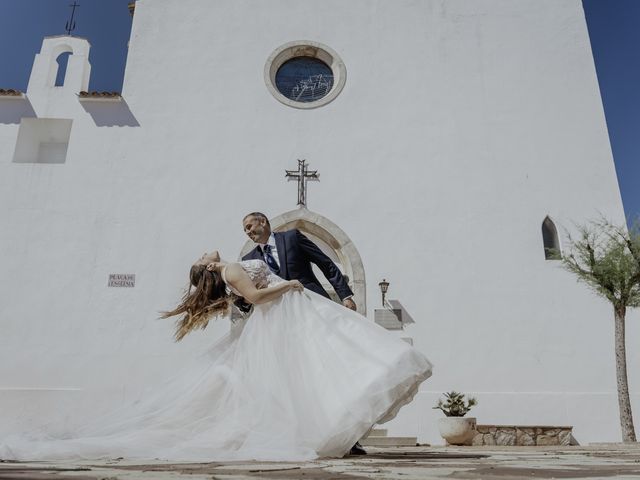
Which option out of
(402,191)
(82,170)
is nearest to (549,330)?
(402,191)

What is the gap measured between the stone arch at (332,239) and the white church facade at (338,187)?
0.04 meters

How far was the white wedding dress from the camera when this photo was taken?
2342 millimetres

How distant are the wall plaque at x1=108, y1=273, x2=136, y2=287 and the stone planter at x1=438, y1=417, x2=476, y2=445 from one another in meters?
5.00

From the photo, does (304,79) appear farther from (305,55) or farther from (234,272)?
(234,272)

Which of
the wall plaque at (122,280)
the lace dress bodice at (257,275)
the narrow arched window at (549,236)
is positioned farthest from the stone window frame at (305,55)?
the lace dress bodice at (257,275)

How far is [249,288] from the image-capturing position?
306cm

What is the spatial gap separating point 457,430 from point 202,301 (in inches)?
179

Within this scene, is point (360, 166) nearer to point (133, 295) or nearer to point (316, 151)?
point (316, 151)

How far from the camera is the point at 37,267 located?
7.91m

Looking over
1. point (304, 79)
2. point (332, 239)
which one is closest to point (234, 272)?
point (332, 239)

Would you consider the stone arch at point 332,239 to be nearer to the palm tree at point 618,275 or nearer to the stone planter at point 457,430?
the stone planter at point 457,430

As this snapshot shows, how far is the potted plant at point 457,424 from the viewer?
6.42 metres

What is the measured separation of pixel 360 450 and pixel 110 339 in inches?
222

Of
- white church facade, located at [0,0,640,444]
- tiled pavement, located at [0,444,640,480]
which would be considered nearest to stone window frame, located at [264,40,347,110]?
white church facade, located at [0,0,640,444]
